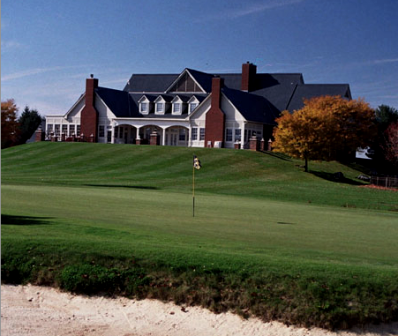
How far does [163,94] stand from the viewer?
8088 centimetres

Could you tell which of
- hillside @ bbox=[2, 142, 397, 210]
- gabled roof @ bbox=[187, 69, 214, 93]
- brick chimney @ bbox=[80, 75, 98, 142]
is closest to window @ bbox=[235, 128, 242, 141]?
hillside @ bbox=[2, 142, 397, 210]

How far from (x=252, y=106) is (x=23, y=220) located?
61.6 m

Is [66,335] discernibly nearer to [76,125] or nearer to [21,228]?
[21,228]

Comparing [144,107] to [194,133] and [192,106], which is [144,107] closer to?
[192,106]

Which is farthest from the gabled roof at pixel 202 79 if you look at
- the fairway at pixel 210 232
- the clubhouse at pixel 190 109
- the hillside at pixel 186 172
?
the fairway at pixel 210 232

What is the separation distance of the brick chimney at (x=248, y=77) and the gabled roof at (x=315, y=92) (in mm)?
6941

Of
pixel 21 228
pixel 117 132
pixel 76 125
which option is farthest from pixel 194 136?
pixel 21 228

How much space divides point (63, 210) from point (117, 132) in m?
61.0

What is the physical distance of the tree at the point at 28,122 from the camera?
10685 centimetres

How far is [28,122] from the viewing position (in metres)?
108

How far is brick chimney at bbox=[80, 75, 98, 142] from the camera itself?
80.8m

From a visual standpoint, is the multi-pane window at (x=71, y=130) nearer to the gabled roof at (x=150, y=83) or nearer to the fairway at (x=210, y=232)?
the gabled roof at (x=150, y=83)

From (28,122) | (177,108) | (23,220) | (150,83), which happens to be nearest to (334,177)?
(177,108)

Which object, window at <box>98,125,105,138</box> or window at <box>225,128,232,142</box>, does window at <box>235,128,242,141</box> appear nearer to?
window at <box>225,128,232,142</box>
